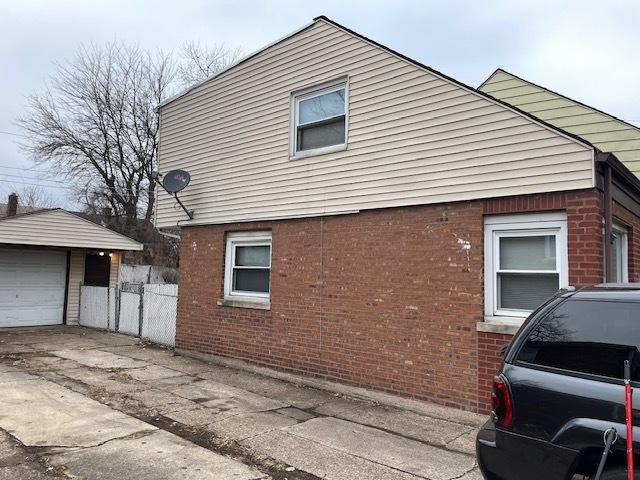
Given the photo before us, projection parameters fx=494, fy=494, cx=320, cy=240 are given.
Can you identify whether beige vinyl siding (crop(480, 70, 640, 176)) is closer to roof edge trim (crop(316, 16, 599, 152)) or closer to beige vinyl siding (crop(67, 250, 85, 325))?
roof edge trim (crop(316, 16, 599, 152))

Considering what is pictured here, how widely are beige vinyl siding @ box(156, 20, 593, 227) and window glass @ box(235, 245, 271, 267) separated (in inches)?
24.1

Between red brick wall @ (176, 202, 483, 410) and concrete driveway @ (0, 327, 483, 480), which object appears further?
red brick wall @ (176, 202, 483, 410)

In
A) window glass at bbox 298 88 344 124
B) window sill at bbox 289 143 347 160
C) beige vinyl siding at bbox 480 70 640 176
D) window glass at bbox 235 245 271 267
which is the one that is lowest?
window glass at bbox 235 245 271 267

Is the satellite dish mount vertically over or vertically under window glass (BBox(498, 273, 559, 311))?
over

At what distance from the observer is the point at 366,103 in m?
7.64

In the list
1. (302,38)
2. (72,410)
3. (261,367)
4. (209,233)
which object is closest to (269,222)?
(209,233)

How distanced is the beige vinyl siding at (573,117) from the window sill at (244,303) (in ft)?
24.2

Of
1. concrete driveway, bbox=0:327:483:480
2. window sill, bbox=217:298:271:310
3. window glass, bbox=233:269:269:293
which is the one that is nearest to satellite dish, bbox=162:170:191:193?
window glass, bbox=233:269:269:293

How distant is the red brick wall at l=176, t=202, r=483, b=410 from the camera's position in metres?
6.34

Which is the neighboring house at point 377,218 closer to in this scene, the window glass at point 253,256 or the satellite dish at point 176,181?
the window glass at point 253,256

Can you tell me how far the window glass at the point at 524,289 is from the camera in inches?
231

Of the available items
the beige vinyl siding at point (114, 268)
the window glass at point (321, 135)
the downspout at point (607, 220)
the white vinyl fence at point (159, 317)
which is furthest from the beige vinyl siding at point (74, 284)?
the downspout at point (607, 220)

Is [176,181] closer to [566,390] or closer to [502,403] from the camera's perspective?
[502,403]

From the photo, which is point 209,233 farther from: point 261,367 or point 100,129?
point 100,129
